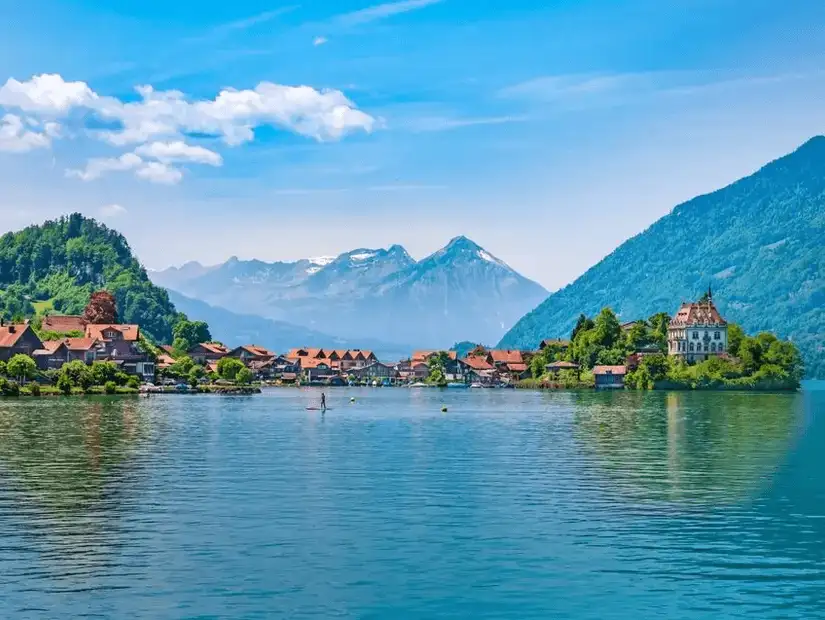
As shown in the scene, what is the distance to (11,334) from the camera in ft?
639

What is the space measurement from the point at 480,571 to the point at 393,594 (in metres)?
3.75

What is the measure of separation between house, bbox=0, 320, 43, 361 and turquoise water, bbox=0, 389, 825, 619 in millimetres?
119876

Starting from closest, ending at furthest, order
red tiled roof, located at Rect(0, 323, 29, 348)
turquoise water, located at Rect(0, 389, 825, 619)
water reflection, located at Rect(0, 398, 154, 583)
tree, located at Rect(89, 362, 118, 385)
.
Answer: turquoise water, located at Rect(0, 389, 825, 619) < water reflection, located at Rect(0, 398, 154, 583) < tree, located at Rect(89, 362, 118, 385) < red tiled roof, located at Rect(0, 323, 29, 348)

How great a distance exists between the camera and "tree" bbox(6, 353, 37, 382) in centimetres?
16600

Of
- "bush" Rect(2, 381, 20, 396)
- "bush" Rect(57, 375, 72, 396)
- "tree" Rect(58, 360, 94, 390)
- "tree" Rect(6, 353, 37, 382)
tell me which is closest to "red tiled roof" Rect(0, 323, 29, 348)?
"tree" Rect(6, 353, 37, 382)

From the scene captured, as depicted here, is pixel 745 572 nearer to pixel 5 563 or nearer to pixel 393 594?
pixel 393 594

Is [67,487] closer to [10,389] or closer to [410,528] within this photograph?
[410,528]

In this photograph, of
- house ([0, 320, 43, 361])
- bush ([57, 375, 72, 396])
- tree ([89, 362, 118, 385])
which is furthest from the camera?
house ([0, 320, 43, 361])

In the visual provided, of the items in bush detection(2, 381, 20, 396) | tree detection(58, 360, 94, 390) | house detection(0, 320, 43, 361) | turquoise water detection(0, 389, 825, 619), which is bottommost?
turquoise water detection(0, 389, 825, 619)

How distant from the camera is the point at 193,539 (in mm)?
36969

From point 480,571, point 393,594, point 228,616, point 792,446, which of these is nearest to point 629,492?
point 480,571

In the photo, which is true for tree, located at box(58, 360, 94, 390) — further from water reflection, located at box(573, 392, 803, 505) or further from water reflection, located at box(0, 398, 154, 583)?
water reflection, located at box(573, 392, 803, 505)

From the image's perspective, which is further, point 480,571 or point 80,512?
point 80,512

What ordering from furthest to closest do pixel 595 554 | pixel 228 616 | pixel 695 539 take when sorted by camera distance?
pixel 695 539 → pixel 595 554 → pixel 228 616
